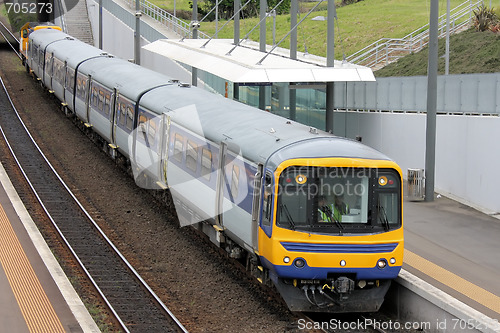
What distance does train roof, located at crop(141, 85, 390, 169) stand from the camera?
14.9m

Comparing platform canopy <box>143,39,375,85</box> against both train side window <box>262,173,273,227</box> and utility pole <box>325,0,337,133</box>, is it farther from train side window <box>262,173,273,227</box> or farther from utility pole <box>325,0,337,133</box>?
train side window <box>262,173,273,227</box>

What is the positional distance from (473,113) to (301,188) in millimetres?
10322

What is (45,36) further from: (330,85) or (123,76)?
(330,85)

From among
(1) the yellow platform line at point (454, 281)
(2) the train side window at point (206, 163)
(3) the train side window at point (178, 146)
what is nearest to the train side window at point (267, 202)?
(2) the train side window at point (206, 163)

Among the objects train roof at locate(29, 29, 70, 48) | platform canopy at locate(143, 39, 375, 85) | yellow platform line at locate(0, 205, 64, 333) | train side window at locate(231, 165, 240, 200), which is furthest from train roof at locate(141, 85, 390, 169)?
train roof at locate(29, 29, 70, 48)

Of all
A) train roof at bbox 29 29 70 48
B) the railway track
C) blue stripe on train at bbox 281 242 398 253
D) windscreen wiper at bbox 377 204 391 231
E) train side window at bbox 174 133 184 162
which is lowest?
the railway track

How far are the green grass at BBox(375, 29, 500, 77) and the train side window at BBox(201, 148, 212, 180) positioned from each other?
15550 millimetres

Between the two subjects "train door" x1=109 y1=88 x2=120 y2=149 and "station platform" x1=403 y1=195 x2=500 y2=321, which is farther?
"train door" x1=109 y1=88 x2=120 y2=149

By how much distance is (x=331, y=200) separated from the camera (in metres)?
14.6

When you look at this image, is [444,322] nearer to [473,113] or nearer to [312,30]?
[473,113]

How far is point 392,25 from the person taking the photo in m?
56.2

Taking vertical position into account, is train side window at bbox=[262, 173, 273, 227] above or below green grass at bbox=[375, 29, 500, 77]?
below

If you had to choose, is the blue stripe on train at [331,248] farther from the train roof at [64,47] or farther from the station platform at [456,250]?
the train roof at [64,47]

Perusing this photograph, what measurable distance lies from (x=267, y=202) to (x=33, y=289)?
4624 millimetres
